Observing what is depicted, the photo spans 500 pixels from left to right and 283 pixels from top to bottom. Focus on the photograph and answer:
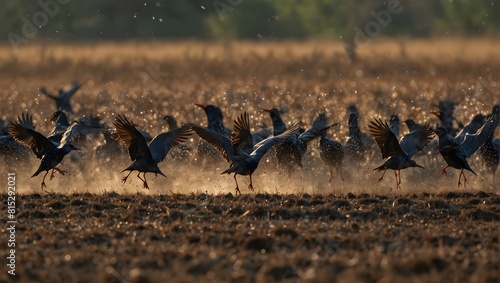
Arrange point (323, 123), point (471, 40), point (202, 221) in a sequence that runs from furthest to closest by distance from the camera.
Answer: point (471, 40) → point (323, 123) → point (202, 221)

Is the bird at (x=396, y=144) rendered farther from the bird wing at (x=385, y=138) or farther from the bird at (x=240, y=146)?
the bird at (x=240, y=146)

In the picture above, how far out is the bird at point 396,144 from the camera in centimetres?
1352

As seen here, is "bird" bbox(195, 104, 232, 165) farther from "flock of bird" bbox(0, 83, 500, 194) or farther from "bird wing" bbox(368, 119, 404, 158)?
"bird wing" bbox(368, 119, 404, 158)

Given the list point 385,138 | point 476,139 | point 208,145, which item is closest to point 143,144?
point 208,145

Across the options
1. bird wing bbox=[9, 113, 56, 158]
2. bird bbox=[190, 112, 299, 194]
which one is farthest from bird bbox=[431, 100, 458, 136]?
bird wing bbox=[9, 113, 56, 158]

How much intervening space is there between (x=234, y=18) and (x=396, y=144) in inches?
2284

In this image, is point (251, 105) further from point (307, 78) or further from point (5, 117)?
point (307, 78)

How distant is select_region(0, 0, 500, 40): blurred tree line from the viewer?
168 feet

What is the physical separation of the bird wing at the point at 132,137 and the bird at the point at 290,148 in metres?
2.36

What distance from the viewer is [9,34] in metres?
46.9

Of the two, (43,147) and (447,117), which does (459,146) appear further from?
(43,147)

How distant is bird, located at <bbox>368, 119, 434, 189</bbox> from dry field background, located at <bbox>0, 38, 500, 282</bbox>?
385 mm

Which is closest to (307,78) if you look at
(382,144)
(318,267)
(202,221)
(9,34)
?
(9,34)

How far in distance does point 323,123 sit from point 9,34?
33.7 meters
